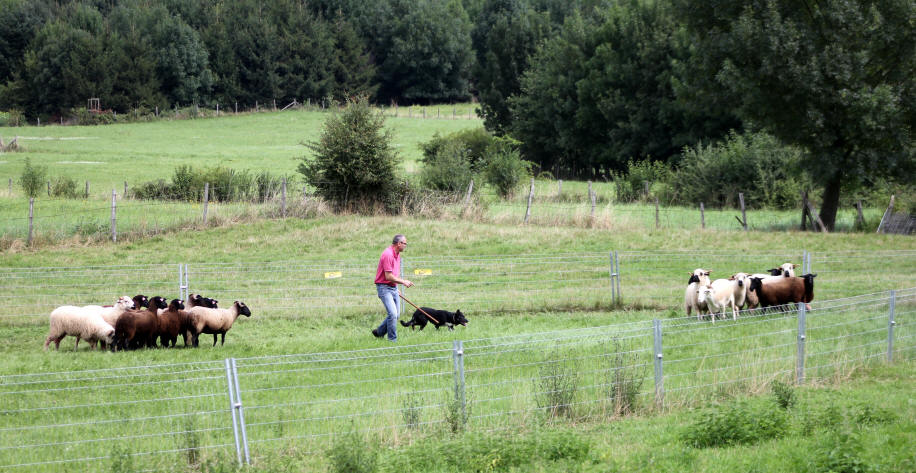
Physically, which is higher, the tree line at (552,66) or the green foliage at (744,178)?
the tree line at (552,66)

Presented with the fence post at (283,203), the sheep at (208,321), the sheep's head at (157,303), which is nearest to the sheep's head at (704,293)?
the sheep at (208,321)

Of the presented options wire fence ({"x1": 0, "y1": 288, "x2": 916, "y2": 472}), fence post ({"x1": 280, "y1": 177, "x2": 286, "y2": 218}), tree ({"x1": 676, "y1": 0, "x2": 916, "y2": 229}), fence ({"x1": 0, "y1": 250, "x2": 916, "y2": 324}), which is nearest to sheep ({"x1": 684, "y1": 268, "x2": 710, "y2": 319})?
fence ({"x1": 0, "y1": 250, "x2": 916, "y2": 324})

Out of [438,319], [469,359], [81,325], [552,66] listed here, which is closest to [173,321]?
[81,325]

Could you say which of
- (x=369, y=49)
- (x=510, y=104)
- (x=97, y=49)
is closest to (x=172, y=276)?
(x=510, y=104)

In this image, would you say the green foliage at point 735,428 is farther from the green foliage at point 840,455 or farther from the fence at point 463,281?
the fence at point 463,281

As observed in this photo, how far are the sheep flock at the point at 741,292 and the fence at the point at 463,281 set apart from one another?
3.52 feet

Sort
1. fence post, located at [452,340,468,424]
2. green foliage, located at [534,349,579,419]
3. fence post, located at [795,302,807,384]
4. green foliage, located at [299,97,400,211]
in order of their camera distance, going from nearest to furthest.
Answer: fence post, located at [452,340,468,424] < green foliage, located at [534,349,579,419] < fence post, located at [795,302,807,384] < green foliage, located at [299,97,400,211]

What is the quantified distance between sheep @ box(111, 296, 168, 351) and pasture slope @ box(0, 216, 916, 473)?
46 centimetres

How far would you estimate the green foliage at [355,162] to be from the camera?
3070 centimetres

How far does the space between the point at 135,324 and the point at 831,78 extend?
24.6 meters

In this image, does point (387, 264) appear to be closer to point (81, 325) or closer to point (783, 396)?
point (81, 325)

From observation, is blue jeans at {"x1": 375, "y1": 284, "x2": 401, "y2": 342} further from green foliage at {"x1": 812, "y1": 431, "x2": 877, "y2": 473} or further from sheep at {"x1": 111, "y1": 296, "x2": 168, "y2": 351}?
green foliage at {"x1": 812, "y1": 431, "x2": 877, "y2": 473}

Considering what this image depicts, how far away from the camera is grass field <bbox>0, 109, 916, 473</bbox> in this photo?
848 cm

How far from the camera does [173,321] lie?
614 inches
